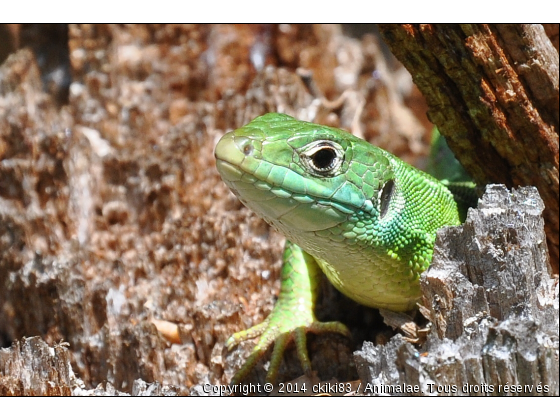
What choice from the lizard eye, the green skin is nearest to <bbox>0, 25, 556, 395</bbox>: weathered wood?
the green skin

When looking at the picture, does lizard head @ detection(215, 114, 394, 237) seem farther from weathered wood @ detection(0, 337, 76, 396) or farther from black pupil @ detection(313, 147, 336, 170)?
weathered wood @ detection(0, 337, 76, 396)

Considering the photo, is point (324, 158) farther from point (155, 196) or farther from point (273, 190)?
point (155, 196)

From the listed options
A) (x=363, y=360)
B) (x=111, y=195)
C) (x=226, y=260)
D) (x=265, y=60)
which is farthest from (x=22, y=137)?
(x=363, y=360)

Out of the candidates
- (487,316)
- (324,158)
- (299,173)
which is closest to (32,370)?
(299,173)

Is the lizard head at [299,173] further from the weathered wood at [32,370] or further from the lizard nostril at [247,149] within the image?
the weathered wood at [32,370]

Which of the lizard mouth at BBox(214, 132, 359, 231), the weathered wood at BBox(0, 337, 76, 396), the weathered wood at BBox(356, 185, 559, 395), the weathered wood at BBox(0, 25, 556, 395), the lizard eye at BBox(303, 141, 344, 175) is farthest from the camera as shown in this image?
the weathered wood at BBox(0, 25, 556, 395)
